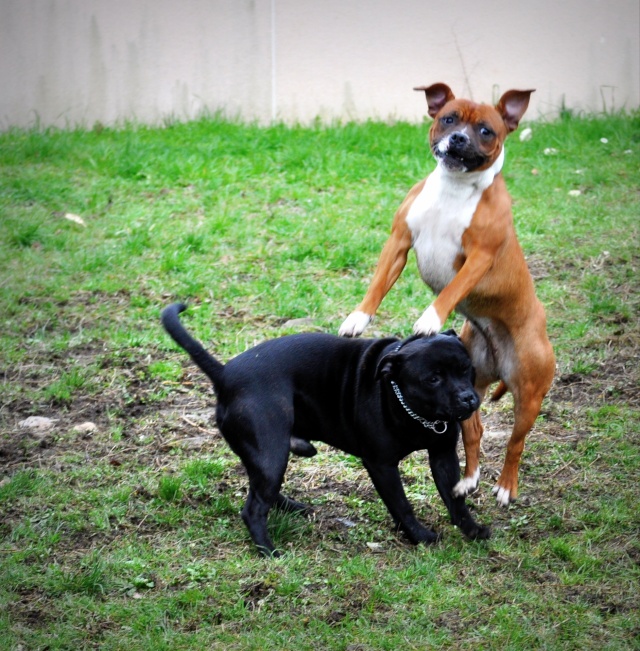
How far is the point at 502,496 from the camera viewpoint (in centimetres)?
453

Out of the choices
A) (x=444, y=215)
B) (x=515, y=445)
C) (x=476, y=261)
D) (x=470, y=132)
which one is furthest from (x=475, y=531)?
(x=470, y=132)

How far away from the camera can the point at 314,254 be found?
296 inches

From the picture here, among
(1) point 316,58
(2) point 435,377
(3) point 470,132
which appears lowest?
(2) point 435,377

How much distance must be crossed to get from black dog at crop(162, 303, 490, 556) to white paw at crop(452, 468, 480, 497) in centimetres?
3

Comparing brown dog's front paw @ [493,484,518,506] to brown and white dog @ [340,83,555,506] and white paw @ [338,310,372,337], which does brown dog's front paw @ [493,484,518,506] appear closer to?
brown and white dog @ [340,83,555,506]

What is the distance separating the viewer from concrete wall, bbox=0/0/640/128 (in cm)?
1009

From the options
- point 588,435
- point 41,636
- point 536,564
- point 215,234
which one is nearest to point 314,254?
point 215,234

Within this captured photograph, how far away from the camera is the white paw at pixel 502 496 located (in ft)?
14.8

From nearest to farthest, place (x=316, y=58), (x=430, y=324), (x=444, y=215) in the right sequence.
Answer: (x=430, y=324)
(x=444, y=215)
(x=316, y=58)

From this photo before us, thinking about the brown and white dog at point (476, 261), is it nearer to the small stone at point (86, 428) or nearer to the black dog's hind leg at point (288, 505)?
the black dog's hind leg at point (288, 505)

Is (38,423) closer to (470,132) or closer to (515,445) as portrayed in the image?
(515,445)

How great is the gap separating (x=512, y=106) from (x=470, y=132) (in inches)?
14.2

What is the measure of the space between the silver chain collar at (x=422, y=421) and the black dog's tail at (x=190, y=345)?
0.81 meters

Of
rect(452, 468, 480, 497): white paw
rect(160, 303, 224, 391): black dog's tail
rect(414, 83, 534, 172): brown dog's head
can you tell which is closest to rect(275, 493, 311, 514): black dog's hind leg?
rect(160, 303, 224, 391): black dog's tail
